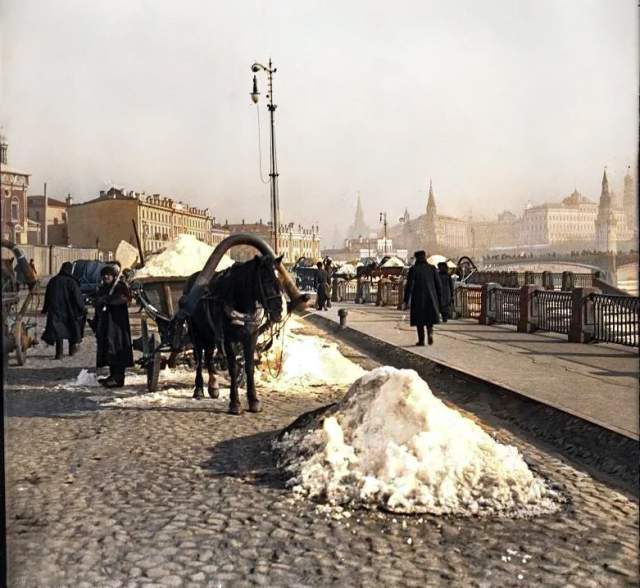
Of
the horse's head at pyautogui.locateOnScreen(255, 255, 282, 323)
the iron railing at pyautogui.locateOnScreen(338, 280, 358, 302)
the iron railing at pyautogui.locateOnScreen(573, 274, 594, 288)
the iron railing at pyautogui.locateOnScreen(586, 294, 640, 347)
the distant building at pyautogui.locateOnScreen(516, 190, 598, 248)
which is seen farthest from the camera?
the iron railing at pyautogui.locateOnScreen(338, 280, 358, 302)

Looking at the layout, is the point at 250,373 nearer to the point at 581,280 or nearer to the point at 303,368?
the point at 303,368

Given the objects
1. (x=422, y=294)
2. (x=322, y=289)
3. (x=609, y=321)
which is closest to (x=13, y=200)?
(x=422, y=294)

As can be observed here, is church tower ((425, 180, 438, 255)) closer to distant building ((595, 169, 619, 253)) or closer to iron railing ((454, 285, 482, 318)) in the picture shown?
iron railing ((454, 285, 482, 318))

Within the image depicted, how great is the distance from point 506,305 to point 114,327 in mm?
11415

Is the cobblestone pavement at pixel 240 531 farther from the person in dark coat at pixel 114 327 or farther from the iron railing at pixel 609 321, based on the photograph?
the iron railing at pixel 609 321

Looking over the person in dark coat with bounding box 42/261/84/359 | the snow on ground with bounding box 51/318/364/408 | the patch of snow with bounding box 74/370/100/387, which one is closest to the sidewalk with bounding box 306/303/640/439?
the snow on ground with bounding box 51/318/364/408

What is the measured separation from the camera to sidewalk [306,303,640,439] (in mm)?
6570

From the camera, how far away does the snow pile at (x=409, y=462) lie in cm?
408

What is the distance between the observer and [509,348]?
12.5 metres

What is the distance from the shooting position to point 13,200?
1.99m

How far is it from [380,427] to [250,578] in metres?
1.70

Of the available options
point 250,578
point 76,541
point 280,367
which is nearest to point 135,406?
point 280,367

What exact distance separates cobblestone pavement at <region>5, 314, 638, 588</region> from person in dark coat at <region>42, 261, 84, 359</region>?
544 cm

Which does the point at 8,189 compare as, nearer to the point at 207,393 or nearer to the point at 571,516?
the point at 571,516
